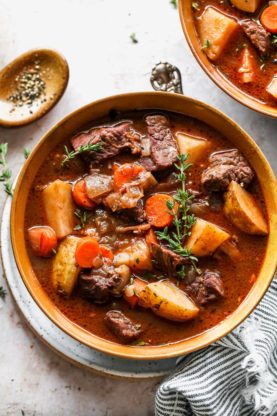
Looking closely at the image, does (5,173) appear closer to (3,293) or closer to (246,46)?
(3,293)

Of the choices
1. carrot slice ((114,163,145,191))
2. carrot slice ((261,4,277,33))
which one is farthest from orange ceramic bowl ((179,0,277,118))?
carrot slice ((114,163,145,191))

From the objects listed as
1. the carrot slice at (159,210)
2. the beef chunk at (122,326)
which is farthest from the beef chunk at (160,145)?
the beef chunk at (122,326)

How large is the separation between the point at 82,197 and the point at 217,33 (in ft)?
4.02

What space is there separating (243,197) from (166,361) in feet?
3.27

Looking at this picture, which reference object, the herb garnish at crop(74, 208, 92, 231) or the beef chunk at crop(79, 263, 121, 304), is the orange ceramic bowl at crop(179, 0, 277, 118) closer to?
the herb garnish at crop(74, 208, 92, 231)

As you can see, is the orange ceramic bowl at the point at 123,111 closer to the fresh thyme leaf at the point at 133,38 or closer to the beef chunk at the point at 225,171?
the beef chunk at the point at 225,171

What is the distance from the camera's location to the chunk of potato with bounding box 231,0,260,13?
4.44m

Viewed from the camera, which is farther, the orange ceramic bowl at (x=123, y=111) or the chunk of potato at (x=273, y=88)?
the chunk of potato at (x=273, y=88)

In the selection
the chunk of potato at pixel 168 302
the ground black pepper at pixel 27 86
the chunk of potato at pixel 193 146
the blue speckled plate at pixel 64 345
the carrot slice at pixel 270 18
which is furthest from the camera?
the ground black pepper at pixel 27 86

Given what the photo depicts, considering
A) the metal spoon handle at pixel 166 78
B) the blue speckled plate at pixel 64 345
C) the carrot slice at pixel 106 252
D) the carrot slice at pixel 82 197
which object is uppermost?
the metal spoon handle at pixel 166 78

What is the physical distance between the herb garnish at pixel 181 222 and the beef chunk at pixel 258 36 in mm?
809

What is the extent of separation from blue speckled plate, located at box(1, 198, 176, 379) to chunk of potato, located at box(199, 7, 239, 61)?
146 cm

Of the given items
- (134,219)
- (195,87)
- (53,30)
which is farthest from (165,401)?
(53,30)

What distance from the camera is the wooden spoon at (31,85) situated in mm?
4500
